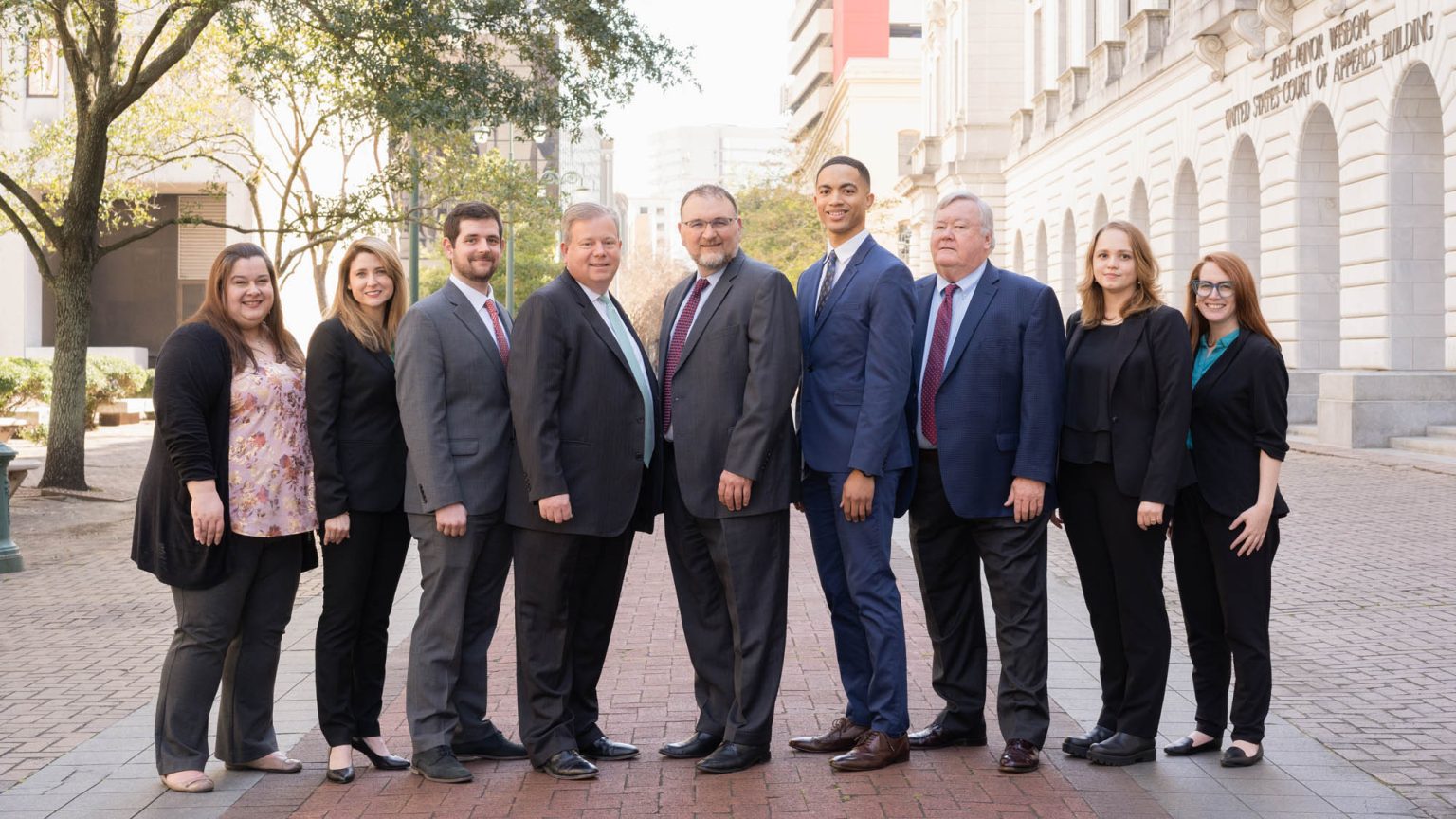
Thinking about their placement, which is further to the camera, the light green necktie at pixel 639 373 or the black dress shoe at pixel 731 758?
the light green necktie at pixel 639 373

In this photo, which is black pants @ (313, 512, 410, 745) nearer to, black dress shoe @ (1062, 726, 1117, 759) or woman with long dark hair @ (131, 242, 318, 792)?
woman with long dark hair @ (131, 242, 318, 792)

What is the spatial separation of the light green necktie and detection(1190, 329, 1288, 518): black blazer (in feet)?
6.86

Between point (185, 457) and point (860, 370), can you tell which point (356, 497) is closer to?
point (185, 457)

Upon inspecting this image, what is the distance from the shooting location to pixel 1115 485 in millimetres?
5812

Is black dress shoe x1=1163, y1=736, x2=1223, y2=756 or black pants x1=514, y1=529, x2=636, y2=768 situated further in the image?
black dress shoe x1=1163, y1=736, x2=1223, y2=756

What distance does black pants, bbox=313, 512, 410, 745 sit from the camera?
5.72 m

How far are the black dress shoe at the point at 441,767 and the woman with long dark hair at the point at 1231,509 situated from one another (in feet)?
8.91

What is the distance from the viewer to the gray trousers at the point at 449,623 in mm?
5707

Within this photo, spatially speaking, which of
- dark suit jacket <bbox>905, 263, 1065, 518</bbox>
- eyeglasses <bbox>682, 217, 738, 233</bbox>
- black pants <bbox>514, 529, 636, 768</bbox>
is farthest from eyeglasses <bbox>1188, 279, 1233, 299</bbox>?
black pants <bbox>514, 529, 636, 768</bbox>

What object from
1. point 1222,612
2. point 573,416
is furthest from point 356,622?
point 1222,612

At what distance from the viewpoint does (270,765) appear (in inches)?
228

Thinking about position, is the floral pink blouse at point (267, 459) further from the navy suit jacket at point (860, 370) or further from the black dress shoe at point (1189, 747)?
the black dress shoe at point (1189, 747)

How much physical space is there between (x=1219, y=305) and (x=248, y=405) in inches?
147

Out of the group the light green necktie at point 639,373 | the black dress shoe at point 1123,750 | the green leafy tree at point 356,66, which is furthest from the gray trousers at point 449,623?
the green leafy tree at point 356,66
